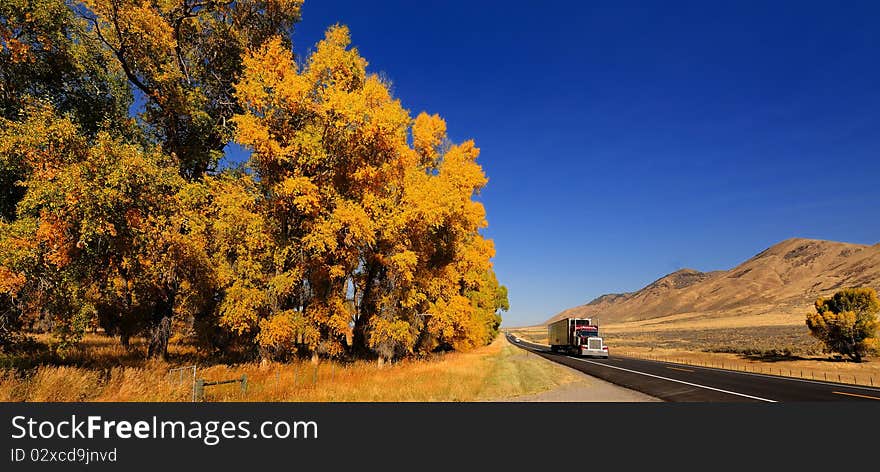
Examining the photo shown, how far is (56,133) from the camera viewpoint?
11711 mm

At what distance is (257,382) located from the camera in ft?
48.0

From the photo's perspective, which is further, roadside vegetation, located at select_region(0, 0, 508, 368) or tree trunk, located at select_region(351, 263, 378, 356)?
tree trunk, located at select_region(351, 263, 378, 356)

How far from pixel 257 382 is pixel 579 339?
3533 centimetres

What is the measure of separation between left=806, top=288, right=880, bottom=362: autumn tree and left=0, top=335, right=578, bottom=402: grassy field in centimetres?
Answer: 2914

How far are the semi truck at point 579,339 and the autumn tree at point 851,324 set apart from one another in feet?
57.1

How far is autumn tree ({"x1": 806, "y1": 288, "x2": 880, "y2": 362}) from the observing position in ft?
108

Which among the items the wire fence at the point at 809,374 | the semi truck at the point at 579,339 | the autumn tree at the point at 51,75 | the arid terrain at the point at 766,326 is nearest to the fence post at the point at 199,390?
the autumn tree at the point at 51,75

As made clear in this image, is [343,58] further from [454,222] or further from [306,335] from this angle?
[306,335]

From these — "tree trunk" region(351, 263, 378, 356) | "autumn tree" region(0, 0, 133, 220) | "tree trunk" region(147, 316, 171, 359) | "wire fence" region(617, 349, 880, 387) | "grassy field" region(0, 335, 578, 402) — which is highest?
"autumn tree" region(0, 0, 133, 220)

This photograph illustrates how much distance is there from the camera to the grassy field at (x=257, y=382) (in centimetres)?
1070

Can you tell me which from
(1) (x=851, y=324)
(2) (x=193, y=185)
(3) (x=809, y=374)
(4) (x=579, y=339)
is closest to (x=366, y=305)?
(2) (x=193, y=185)

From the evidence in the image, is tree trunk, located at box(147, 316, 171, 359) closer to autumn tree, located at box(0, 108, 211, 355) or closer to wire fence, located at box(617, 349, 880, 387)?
autumn tree, located at box(0, 108, 211, 355)

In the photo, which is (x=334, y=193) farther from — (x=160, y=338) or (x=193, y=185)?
(x=160, y=338)

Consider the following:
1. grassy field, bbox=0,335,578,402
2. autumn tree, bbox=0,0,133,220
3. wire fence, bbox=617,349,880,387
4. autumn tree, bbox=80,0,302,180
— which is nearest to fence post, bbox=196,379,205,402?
grassy field, bbox=0,335,578,402
